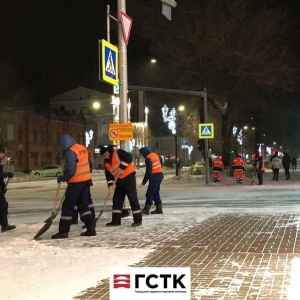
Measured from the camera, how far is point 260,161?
28.5 metres

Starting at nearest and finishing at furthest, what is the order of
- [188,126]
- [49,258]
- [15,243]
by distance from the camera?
[49,258] < [15,243] < [188,126]

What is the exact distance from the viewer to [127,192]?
11328 mm

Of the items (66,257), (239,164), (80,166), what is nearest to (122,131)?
(80,166)

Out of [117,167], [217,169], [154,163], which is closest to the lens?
[117,167]

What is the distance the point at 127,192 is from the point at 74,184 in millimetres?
1735

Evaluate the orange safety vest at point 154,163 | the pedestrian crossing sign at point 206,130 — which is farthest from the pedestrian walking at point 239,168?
the orange safety vest at point 154,163

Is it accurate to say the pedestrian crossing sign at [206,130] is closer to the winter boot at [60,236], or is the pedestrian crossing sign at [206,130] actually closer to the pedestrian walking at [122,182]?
the pedestrian walking at [122,182]

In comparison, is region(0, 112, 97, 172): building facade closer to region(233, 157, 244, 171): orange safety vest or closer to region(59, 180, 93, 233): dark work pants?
region(233, 157, 244, 171): orange safety vest

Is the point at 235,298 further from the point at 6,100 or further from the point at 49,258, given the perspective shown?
the point at 6,100

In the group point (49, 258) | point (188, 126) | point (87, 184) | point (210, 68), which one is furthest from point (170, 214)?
point (188, 126)

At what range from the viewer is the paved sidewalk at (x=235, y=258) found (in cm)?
593

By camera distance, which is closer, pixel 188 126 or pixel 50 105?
pixel 188 126

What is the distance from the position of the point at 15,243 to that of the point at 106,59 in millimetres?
5450

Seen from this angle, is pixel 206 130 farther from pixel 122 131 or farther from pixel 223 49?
pixel 122 131
